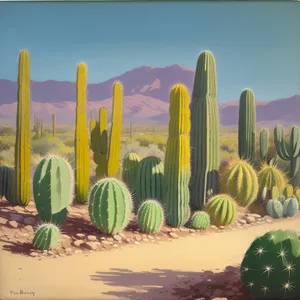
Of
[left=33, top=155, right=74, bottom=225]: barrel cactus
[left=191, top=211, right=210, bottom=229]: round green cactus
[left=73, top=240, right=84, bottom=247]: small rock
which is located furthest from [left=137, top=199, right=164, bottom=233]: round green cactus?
[left=33, top=155, right=74, bottom=225]: barrel cactus

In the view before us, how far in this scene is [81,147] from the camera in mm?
4215

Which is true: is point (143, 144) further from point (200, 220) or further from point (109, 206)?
point (200, 220)

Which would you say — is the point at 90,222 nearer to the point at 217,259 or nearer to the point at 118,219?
the point at 118,219

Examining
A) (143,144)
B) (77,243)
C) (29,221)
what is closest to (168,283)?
(77,243)

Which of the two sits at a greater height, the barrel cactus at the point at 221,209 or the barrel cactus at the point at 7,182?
the barrel cactus at the point at 7,182

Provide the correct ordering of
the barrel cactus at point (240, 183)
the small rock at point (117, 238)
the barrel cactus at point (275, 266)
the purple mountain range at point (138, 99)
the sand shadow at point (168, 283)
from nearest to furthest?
the barrel cactus at point (275, 266)
the sand shadow at point (168, 283)
the purple mountain range at point (138, 99)
the small rock at point (117, 238)
the barrel cactus at point (240, 183)

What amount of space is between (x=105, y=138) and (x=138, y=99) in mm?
440

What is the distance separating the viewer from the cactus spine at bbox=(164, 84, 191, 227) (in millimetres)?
4121

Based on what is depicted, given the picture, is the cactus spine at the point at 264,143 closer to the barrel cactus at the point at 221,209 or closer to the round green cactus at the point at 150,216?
the barrel cactus at the point at 221,209

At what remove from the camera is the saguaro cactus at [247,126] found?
4.05 m

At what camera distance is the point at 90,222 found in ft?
13.8

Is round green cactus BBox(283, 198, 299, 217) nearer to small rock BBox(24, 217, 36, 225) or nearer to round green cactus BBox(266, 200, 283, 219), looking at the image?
round green cactus BBox(266, 200, 283, 219)

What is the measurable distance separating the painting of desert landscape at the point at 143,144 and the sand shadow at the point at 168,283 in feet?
0.04
